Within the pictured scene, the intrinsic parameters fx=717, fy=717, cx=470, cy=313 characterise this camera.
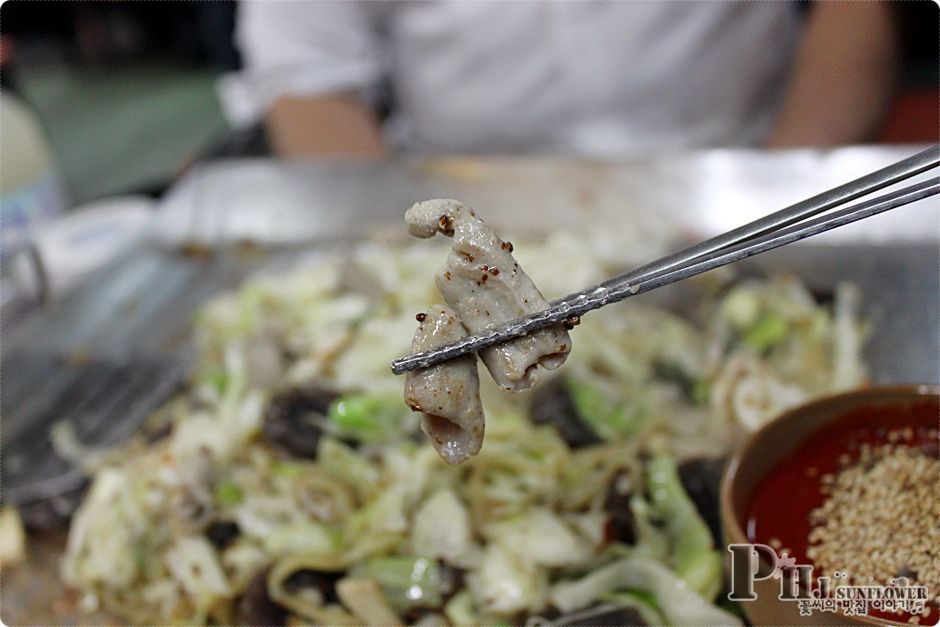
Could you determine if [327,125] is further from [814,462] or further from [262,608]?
[814,462]

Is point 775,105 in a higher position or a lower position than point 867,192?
higher

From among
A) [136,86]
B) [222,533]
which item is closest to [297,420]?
[222,533]

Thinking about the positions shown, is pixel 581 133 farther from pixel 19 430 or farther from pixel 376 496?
pixel 19 430

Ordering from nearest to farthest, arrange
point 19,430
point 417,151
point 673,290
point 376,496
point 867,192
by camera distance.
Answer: point 867,192 → point 376,496 → point 19,430 → point 673,290 → point 417,151

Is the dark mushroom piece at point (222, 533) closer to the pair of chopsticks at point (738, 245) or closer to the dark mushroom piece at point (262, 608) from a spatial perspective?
the dark mushroom piece at point (262, 608)

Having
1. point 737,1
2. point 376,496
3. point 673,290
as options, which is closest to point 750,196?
point 673,290

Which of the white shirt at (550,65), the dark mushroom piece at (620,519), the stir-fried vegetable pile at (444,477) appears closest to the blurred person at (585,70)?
the white shirt at (550,65)

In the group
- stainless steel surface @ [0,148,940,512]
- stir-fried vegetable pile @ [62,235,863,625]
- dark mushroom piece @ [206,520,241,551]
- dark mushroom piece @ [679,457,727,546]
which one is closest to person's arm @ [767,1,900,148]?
stainless steel surface @ [0,148,940,512]
